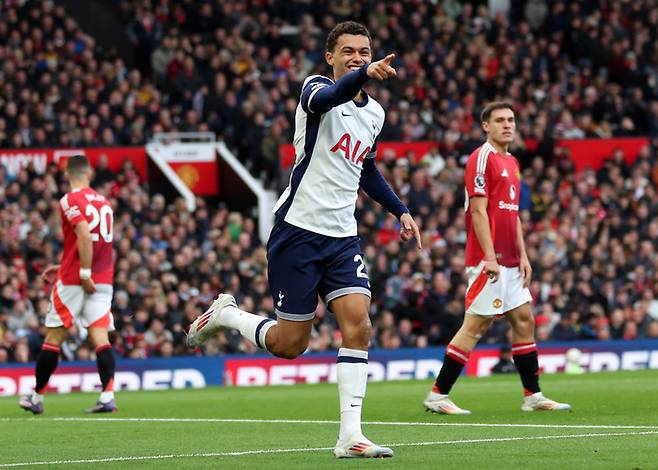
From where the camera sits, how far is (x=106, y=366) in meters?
13.7

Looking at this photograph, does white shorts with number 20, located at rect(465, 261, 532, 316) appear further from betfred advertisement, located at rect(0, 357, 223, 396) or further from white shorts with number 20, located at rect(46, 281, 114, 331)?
betfred advertisement, located at rect(0, 357, 223, 396)

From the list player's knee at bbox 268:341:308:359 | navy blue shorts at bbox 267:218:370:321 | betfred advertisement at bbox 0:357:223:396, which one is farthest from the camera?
betfred advertisement at bbox 0:357:223:396

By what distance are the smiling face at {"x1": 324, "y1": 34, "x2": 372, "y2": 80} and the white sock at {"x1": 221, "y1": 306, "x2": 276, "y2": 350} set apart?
1.71m

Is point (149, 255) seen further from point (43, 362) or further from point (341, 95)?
point (341, 95)

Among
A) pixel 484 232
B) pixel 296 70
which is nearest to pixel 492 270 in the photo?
pixel 484 232

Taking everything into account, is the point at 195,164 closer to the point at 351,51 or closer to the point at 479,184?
the point at 479,184

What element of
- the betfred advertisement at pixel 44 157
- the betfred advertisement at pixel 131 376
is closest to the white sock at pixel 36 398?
the betfred advertisement at pixel 131 376

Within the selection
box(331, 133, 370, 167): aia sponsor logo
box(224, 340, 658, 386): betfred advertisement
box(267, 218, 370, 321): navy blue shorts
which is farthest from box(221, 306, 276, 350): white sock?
box(224, 340, 658, 386): betfred advertisement

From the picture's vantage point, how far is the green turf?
8.21m

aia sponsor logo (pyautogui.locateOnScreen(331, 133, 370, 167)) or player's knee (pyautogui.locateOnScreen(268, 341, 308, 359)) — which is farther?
player's knee (pyautogui.locateOnScreen(268, 341, 308, 359))

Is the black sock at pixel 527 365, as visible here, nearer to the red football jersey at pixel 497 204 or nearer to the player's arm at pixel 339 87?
the red football jersey at pixel 497 204

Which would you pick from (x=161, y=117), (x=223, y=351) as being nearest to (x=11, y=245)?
(x=223, y=351)

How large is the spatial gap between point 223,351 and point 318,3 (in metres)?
13.3

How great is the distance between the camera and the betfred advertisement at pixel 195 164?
89.7ft
